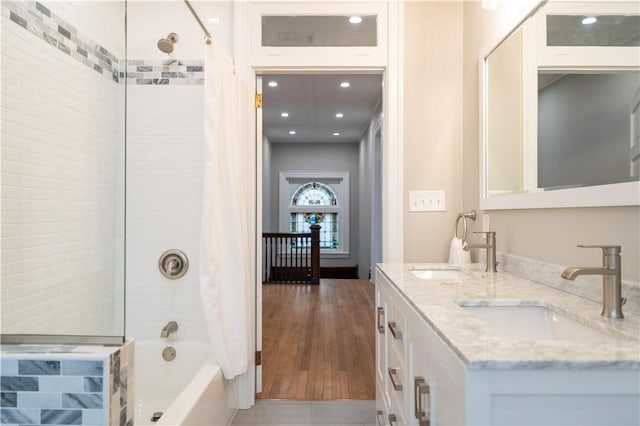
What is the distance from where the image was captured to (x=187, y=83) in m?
2.35

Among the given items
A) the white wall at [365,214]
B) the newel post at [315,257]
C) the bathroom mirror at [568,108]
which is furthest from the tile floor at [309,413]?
the white wall at [365,214]

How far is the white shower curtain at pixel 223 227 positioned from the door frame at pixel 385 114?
172 millimetres

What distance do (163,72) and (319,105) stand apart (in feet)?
9.69

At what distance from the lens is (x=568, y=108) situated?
4.09 feet

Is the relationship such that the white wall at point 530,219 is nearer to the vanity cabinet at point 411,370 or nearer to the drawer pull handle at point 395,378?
the vanity cabinet at point 411,370

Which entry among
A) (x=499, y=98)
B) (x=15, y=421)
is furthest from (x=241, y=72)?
(x=15, y=421)

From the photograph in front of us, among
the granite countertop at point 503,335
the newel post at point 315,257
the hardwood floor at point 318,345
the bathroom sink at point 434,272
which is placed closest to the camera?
the granite countertop at point 503,335

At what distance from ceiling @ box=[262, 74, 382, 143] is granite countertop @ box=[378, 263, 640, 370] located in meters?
2.83

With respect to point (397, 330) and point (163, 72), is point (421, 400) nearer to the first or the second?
point (397, 330)

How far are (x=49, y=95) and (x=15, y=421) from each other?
1.27 meters

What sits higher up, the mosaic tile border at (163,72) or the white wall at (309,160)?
the white wall at (309,160)

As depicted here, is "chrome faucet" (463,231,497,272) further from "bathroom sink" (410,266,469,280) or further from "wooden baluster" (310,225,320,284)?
"wooden baluster" (310,225,320,284)

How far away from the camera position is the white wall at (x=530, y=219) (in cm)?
105

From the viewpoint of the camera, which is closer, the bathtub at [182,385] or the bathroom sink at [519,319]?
the bathroom sink at [519,319]
